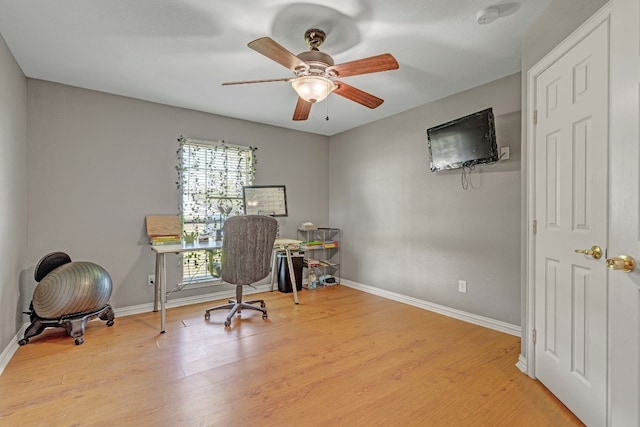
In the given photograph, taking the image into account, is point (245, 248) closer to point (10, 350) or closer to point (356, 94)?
point (356, 94)

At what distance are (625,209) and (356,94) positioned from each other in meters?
1.79

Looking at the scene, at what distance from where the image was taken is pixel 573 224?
1668mm

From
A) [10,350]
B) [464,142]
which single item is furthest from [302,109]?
[10,350]

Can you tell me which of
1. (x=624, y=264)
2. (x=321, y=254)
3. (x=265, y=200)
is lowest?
(x=321, y=254)

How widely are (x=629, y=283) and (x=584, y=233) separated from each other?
0.36m

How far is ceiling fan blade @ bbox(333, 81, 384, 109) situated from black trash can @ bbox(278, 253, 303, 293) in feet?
8.15

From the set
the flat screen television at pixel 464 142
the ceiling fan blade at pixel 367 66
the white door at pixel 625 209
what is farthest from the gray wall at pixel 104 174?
the white door at pixel 625 209

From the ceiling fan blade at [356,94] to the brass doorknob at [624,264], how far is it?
5.82 ft

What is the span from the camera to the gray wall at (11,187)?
7.28 ft

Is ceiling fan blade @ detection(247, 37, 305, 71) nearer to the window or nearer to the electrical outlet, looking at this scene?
the window

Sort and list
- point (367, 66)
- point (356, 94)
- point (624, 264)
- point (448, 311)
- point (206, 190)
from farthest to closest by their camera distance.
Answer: point (206, 190) → point (448, 311) → point (356, 94) → point (367, 66) → point (624, 264)

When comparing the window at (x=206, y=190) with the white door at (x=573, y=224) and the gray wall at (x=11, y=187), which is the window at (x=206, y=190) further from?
the white door at (x=573, y=224)

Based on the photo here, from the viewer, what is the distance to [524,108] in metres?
2.15

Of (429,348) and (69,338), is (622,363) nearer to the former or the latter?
(429,348)
